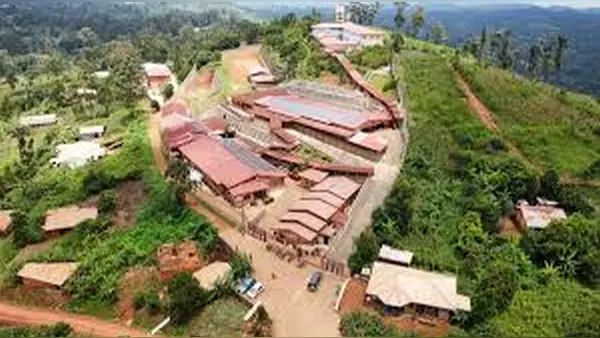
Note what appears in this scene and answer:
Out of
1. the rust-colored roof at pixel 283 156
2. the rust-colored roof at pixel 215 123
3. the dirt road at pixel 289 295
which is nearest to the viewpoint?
the dirt road at pixel 289 295

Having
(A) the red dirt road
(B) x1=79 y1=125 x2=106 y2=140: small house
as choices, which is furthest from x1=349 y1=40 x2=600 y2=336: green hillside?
(B) x1=79 y1=125 x2=106 y2=140: small house

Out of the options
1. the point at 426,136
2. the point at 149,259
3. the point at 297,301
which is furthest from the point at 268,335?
the point at 426,136

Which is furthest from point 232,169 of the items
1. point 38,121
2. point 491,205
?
point 38,121

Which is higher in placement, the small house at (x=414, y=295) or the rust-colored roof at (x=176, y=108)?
the rust-colored roof at (x=176, y=108)

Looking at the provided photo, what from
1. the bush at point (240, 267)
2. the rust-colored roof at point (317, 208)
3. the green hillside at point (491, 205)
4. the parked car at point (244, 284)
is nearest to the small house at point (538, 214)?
the green hillside at point (491, 205)

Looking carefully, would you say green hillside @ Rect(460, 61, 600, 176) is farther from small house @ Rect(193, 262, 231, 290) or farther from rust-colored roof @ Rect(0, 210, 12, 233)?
rust-colored roof @ Rect(0, 210, 12, 233)

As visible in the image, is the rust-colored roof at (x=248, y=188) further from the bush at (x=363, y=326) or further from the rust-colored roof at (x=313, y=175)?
the bush at (x=363, y=326)
